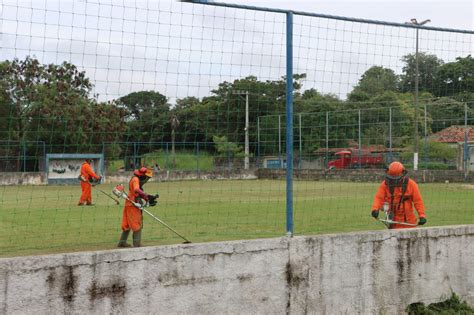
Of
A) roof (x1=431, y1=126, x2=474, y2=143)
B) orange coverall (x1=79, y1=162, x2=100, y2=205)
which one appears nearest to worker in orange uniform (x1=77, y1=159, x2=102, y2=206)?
orange coverall (x1=79, y1=162, x2=100, y2=205)

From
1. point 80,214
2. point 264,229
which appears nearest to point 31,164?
point 80,214

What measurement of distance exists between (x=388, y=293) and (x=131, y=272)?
105 inches

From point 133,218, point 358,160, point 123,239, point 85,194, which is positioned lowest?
point 123,239

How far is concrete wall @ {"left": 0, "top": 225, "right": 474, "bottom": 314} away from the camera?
16.1 feet

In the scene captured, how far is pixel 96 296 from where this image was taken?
5055 millimetres

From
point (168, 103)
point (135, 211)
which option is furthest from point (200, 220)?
point (168, 103)

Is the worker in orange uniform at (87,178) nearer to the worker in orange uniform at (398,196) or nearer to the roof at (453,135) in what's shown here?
the worker in orange uniform at (398,196)

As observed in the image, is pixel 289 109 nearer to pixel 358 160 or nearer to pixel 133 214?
pixel 133 214

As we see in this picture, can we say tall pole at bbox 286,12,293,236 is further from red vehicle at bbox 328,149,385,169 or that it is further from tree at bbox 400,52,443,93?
red vehicle at bbox 328,149,385,169

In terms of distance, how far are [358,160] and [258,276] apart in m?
27.2

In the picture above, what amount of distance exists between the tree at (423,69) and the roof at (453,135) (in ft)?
60.9

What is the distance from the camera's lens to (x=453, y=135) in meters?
31.0

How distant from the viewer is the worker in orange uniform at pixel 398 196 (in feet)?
28.3

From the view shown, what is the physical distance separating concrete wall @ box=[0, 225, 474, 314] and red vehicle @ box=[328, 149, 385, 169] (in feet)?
82.5
